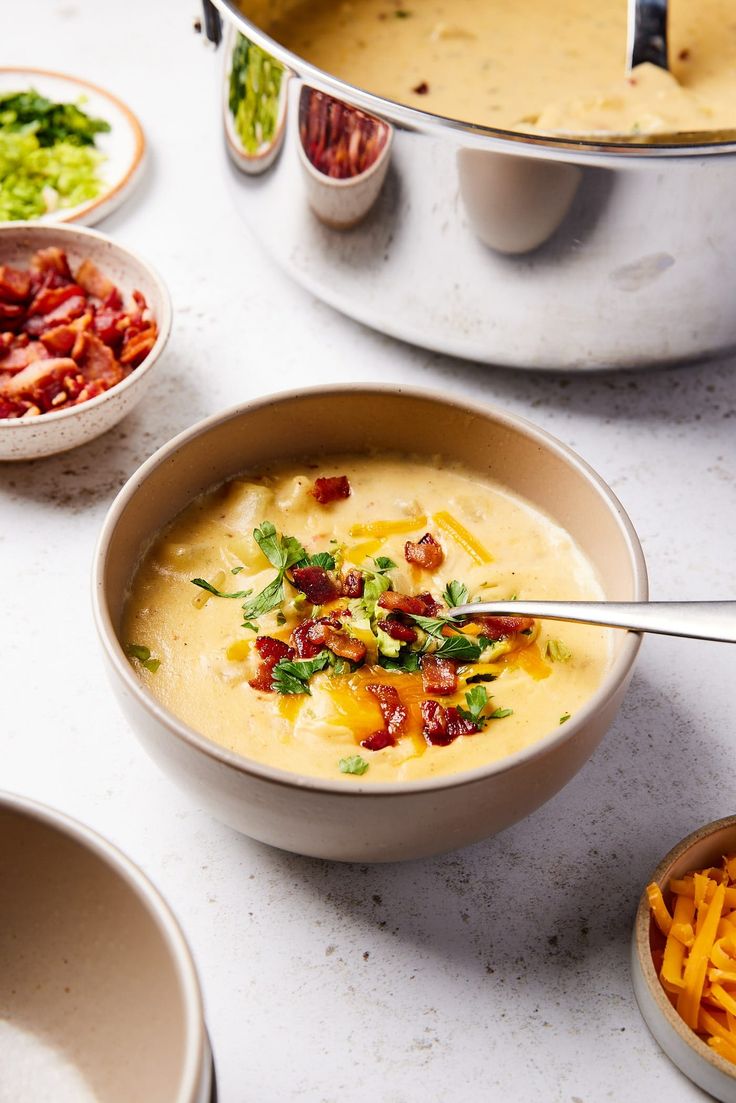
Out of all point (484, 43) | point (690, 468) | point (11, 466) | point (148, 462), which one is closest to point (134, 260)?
point (11, 466)

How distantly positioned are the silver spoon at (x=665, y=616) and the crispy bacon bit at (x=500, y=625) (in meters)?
0.10

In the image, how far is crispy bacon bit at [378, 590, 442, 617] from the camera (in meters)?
1.53

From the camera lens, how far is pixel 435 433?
5.76ft

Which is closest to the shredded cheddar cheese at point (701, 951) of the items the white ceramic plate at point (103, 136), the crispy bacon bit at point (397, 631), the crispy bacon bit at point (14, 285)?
the crispy bacon bit at point (397, 631)

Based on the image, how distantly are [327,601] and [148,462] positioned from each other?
12.2 inches

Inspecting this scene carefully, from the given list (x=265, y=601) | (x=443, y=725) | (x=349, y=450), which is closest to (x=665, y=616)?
(x=443, y=725)

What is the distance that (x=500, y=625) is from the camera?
1.53 meters

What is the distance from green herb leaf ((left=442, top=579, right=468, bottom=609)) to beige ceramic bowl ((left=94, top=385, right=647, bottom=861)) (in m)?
0.19

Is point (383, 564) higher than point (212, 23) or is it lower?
lower

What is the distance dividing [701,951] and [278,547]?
2.42 feet

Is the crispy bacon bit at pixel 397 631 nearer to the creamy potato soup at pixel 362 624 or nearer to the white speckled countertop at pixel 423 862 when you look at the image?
the creamy potato soup at pixel 362 624

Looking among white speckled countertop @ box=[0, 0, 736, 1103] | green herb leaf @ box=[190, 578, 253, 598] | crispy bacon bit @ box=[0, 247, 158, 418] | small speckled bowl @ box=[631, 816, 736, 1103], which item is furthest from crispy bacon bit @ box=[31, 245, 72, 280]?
small speckled bowl @ box=[631, 816, 736, 1103]

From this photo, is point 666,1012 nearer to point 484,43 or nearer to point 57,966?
point 57,966

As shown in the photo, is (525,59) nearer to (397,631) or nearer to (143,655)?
(397,631)
